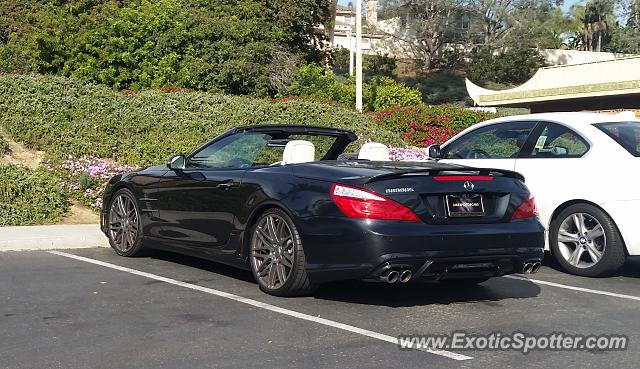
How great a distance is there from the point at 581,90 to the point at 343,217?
28.3m

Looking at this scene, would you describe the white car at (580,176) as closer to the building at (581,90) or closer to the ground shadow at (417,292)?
the ground shadow at (417,292)

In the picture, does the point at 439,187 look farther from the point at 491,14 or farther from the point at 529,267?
the point at 491,14

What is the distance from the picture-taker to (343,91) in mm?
26969

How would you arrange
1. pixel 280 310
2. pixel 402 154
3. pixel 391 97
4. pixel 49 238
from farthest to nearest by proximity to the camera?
pixel 391 97 → pixel 402 154 → pixel 49 238 → pixel 280 310

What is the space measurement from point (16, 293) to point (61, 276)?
90 cm

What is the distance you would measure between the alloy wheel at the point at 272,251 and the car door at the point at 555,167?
325 centimetres

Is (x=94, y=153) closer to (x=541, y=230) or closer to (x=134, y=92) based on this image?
(x=134, y=92)

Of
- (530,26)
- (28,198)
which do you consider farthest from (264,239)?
(530,26)

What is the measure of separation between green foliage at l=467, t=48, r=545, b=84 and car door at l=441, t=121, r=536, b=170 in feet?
181

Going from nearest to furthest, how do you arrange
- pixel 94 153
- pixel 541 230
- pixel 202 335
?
pixel 202 335 → pixel 541 230 → pixel 94 153

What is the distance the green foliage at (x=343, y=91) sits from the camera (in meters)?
25.1

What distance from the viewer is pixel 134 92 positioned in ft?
67.3

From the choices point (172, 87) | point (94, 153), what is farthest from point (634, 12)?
point (94, 153)

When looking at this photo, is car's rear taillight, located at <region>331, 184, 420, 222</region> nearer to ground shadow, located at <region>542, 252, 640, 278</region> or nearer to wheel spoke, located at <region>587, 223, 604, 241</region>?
wheel spoke, located at <region>587, 223, 604, 241</region>
